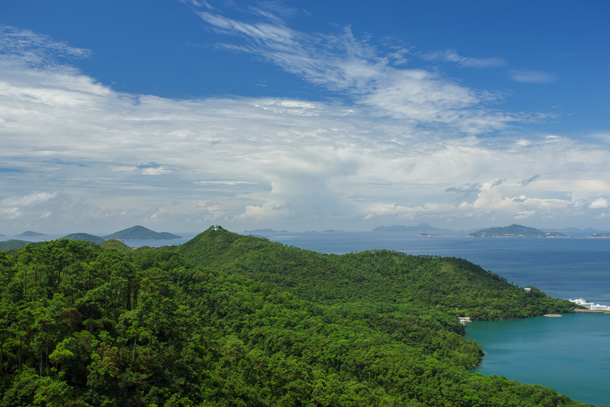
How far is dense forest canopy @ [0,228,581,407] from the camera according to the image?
946 inches

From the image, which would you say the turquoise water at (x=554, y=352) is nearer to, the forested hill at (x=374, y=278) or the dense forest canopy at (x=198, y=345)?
the dense forest canopy at (x=198, y=345)

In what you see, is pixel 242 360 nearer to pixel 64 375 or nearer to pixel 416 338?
pixel 64 375

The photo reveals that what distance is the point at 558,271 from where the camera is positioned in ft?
536

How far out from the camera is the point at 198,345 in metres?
36.8

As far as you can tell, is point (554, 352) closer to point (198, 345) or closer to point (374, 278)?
point (374, 278)

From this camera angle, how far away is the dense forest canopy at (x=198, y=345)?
2403cm

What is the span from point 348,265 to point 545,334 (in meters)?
53.0

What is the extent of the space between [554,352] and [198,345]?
2371 inches

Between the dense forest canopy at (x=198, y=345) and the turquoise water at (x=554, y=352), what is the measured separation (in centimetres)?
579

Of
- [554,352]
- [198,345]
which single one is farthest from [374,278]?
[198,345]

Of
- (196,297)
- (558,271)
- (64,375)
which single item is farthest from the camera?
(558,271)

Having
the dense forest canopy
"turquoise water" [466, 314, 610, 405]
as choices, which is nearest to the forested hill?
"turquoise water" [466, 314, 610, 405]

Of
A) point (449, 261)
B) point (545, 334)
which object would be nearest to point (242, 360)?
point (545, 334)

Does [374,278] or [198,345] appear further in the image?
[374,278]
